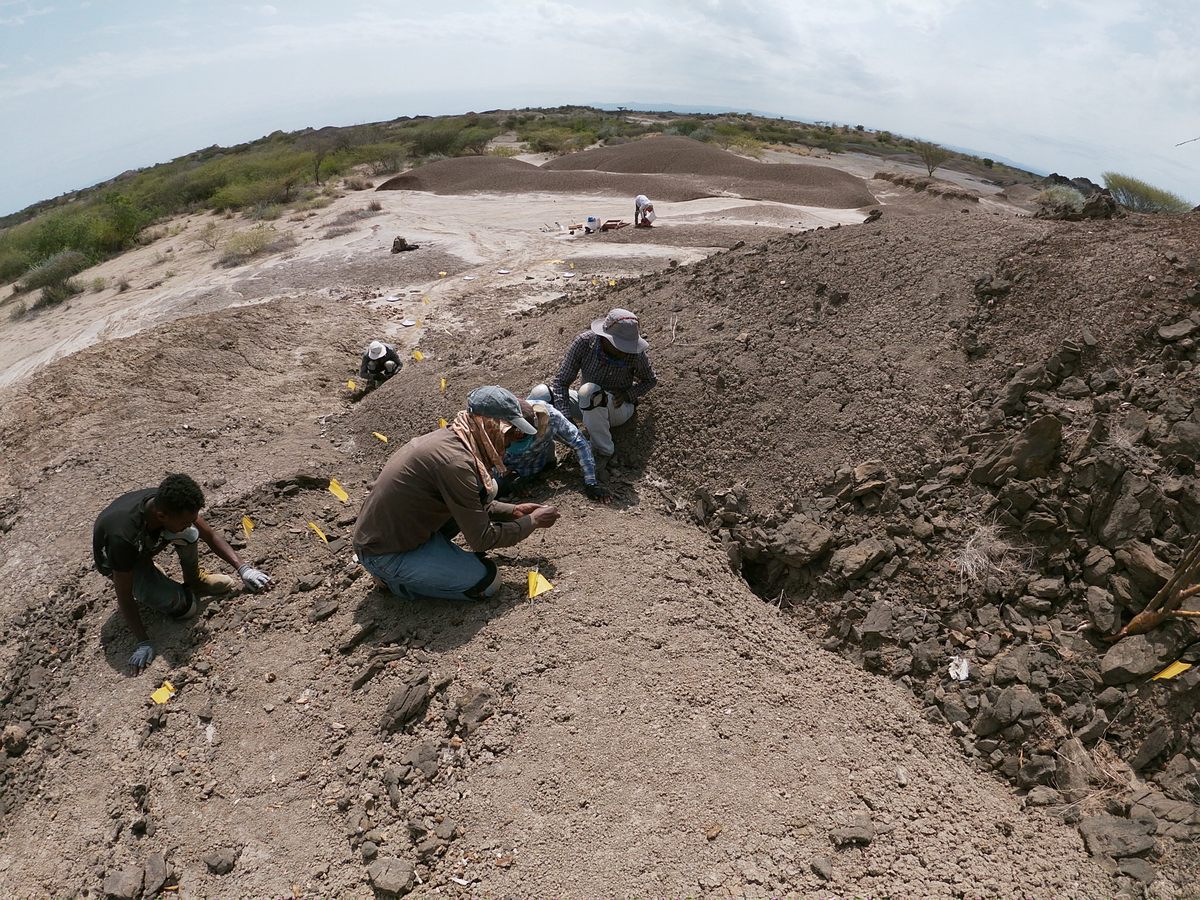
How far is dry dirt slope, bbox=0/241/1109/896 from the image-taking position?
2570 millimetres

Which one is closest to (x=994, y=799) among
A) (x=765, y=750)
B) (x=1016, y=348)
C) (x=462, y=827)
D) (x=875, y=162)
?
(x=765, y=750)

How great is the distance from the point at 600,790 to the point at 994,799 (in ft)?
5.34

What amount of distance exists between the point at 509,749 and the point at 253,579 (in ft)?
7.14

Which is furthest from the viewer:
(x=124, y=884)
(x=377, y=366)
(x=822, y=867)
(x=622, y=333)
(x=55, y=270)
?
(x=55, y=270)

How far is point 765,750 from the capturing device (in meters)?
2.88

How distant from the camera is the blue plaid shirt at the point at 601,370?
15.4ft

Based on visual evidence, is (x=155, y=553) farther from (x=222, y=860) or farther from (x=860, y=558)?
(x=860, y=558)

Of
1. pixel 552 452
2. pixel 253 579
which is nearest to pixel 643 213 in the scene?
pixel 552 452

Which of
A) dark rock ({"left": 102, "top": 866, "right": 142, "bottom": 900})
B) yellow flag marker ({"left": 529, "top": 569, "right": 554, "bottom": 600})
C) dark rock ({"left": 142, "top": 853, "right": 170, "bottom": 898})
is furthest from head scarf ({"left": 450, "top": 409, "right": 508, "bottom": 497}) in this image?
dark rock ({"left": 102, "top": 866, "right": 142, "bottom": 900})

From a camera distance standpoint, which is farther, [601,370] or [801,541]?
[601,370]

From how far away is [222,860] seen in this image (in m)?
2.83

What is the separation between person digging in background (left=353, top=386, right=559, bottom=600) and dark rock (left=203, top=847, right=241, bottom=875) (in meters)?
1.35

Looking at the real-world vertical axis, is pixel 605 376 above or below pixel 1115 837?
above

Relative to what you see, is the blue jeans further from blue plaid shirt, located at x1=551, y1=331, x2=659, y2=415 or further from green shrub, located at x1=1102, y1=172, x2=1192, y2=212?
green shrub, located at x1=1102, y1=172, x2=1192, y2=212
